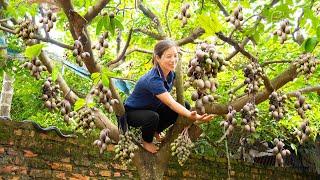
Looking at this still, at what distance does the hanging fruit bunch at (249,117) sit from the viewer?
2869 millimetres

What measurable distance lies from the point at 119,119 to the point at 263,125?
365cm

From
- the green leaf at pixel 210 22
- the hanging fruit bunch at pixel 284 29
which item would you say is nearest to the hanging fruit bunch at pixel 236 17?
the hanging fruit bunch at pixel 284 29

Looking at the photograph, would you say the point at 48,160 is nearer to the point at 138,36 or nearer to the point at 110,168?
the point at 110,168

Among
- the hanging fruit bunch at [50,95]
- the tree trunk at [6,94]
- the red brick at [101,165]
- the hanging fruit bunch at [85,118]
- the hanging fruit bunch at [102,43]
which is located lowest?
the hanging fruit bunch at [85,118]

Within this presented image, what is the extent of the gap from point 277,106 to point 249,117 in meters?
0.27

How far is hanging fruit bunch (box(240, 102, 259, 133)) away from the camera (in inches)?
113

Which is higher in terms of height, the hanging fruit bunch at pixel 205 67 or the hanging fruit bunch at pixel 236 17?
the hanging fruit bunch at pixel 236 17

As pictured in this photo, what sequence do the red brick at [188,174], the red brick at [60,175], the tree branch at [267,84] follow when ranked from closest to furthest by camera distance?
the tree branch at [267,84] < the red brick at [60,175] < the red brick at [188,174]

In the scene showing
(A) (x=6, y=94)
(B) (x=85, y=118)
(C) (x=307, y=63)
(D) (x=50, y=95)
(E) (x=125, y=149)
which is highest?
(A) (x=6, y=94)

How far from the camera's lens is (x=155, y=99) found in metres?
3.36

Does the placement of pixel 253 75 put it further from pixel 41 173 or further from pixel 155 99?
pixel 41 173

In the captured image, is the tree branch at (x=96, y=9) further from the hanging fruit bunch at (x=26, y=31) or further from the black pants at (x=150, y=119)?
the black pants at (x=150, y=119)

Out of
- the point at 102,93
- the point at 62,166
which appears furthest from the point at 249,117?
the point at 62,166

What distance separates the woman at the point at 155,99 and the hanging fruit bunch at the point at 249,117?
35 cm
